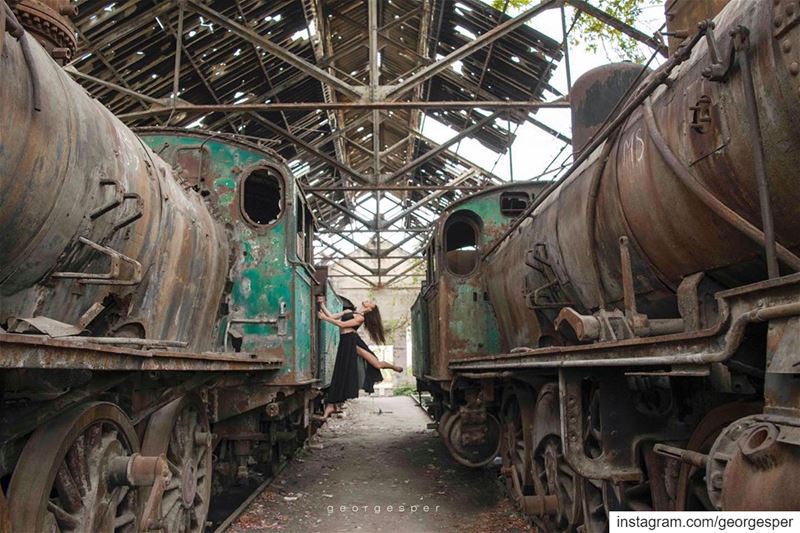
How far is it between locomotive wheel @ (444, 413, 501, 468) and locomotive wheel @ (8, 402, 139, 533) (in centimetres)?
412

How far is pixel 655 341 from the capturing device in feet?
7.31

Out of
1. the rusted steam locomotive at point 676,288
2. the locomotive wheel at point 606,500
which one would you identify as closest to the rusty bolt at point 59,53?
the rusted steam locomotive at point 676,288

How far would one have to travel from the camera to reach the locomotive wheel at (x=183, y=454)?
3711 mm

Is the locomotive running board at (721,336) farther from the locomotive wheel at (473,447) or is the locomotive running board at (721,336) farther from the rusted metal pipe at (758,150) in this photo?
the locomotive wheel at (473,447)

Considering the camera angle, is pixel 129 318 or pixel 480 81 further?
pixel 480 81

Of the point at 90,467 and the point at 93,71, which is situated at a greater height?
the point at 93,71

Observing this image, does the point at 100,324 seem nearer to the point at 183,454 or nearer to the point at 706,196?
the point at 183,454

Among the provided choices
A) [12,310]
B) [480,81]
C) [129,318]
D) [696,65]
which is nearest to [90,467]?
[12,310]

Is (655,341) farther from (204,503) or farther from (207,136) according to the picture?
(207,136)

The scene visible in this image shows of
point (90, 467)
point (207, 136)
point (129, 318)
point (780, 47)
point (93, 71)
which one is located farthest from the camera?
point (93, 71)

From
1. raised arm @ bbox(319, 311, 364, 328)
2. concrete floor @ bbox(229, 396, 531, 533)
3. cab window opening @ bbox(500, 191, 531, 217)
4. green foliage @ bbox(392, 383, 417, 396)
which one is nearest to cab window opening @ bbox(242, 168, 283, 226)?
raised arm @ bbox(319, 311, 364, 328)

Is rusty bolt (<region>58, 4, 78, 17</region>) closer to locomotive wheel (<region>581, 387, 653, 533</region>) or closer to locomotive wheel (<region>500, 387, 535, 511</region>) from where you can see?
locomotive wheel (<region>581, 387, 653, 533</region>)

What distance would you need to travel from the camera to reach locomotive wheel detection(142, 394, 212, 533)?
3711mm

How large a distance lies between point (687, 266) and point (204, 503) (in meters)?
3.59
